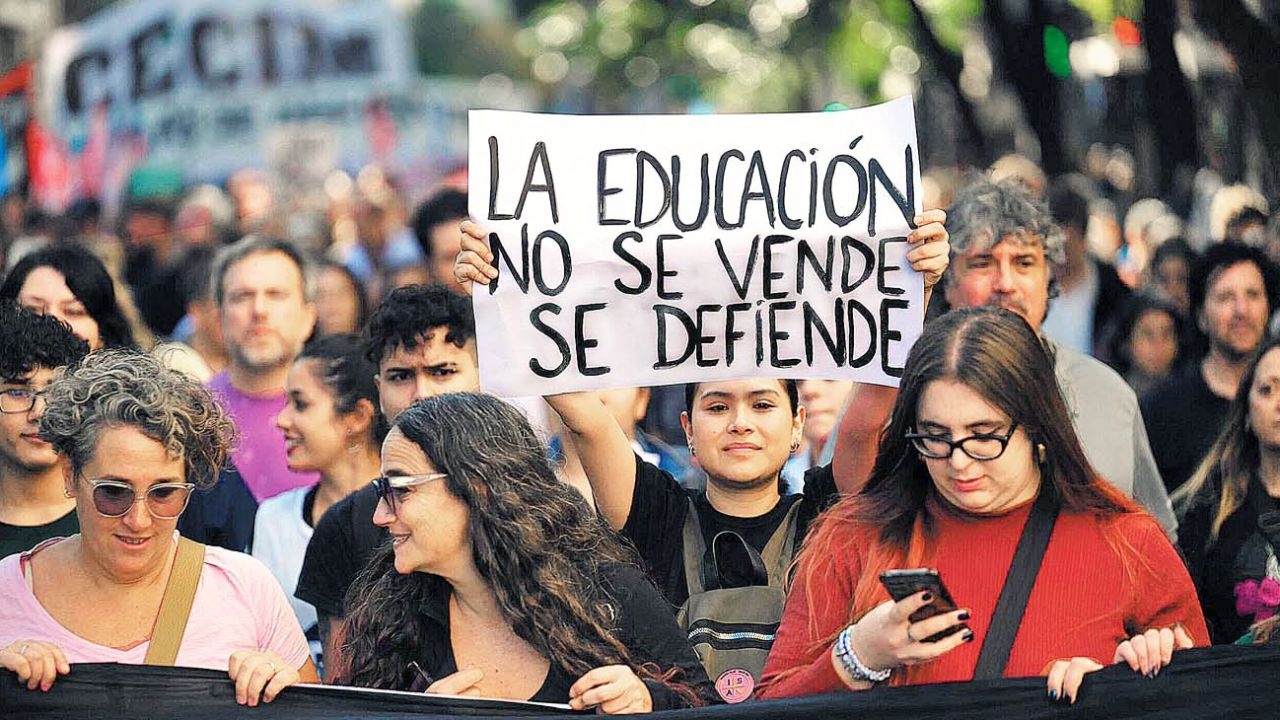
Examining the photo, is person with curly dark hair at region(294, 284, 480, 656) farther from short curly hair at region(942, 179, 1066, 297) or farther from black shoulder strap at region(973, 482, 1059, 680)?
black shoulder strap at region(973, 482, 1059, 680)

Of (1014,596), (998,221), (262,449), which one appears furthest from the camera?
(262,449)

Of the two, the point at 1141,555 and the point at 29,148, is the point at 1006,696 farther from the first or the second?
the point at 29,148

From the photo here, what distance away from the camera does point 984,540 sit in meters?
3.94

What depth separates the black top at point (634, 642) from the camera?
13.1ft

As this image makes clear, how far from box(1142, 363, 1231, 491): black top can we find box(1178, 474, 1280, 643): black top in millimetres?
1319

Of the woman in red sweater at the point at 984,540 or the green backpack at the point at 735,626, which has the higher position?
the woman in red sweater at the point at 984,540

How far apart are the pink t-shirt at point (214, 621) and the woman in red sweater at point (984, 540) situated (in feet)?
3.46

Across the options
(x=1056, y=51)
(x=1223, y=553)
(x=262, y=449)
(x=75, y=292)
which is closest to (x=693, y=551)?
(x=1223, y=553)

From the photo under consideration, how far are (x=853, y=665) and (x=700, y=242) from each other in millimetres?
1470

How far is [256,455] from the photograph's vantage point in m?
6.58

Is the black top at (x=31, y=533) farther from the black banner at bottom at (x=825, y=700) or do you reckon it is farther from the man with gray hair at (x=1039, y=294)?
the man with gray hair at (x=1039, y=294)

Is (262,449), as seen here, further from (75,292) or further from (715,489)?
(715,489)

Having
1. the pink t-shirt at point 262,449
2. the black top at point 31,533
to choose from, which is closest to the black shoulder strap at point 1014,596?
the black top at point 31,533

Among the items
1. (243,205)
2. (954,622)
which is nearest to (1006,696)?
(954,622)
